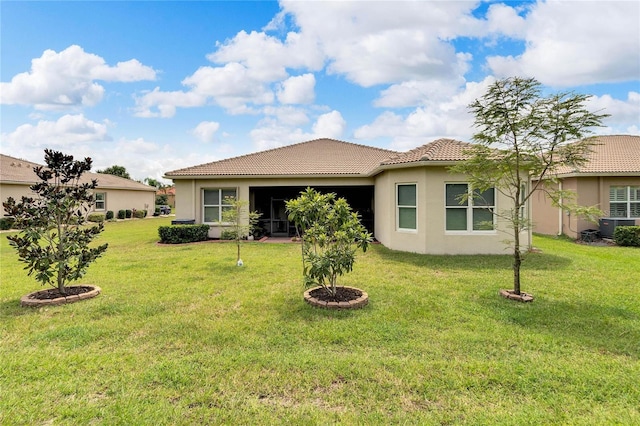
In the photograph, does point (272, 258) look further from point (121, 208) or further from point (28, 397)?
point (121, 208)

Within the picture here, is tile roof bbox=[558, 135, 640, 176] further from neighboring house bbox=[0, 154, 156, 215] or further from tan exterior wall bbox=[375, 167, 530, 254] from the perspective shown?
neighboring house bbox=[0, 154, 156, 215]

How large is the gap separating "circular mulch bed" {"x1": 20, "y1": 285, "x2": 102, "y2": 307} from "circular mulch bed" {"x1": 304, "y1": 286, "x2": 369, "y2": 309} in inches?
170

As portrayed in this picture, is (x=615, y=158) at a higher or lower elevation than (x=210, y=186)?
higher

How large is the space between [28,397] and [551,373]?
5.46 meters

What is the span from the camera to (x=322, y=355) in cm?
412

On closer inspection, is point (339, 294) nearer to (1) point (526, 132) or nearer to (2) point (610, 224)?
(1) point (526, 132)

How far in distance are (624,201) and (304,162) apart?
15090 mm

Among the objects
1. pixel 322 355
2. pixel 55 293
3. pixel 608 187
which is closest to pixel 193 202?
pixel 55 293

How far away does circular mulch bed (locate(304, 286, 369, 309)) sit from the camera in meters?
5.81

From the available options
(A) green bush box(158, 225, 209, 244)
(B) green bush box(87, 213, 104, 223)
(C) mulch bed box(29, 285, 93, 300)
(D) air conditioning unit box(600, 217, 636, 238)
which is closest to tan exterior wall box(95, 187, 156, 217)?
(B) green bush box(87, 213, 104, 223)

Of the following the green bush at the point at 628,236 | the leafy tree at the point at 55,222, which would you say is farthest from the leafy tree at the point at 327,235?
the green bush at the point at 628,236

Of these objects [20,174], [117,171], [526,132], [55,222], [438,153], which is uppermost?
[117,171]

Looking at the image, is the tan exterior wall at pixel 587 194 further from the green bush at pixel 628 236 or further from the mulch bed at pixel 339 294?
the mulch bed at pixel 339 294

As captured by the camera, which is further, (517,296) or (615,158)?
(615,158)
